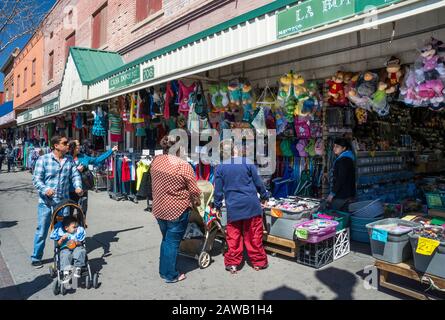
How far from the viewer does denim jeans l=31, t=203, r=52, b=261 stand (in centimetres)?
522

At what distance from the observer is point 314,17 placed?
14.5 ft

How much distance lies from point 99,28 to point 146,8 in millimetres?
5294

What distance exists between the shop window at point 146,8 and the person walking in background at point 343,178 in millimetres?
8600

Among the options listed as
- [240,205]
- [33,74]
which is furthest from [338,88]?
[33,74]

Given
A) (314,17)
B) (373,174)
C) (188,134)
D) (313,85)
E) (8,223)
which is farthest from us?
(188,134)

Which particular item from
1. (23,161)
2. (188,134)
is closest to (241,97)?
(188,134)

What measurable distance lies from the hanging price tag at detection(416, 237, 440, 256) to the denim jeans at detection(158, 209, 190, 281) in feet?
8.72

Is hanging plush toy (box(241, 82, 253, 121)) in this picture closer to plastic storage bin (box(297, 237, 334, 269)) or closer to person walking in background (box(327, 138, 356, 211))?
person walking in background (box(327, 138, 356, 211))

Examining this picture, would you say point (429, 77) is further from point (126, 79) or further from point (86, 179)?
point (126, 79)

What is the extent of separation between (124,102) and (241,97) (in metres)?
4.67

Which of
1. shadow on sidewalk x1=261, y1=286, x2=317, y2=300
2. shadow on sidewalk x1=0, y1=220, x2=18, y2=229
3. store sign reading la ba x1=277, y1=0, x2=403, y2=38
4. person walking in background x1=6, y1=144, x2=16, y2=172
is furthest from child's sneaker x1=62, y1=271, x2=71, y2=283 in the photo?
person walking in background x1=6, y1=144, x2=16, y2=172
